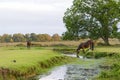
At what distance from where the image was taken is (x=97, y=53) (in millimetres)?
51938

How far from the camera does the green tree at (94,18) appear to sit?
80.1 meters

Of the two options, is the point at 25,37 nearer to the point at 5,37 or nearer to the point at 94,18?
the point at 5,37

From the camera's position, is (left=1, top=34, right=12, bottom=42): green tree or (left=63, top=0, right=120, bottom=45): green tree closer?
(left=63, top=0, right=120, bottom=45): green tree

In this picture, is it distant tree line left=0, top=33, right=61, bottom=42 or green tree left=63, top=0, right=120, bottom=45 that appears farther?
distant tree line left=0, top=33, right=61, bottom=42

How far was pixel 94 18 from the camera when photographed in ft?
268

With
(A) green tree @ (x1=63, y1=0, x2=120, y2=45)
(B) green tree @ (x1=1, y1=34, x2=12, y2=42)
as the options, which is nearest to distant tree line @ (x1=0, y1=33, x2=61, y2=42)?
(B) green tree @ (x1=1, y1=34, x2=12, y2=42)

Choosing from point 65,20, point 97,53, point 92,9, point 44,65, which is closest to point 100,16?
point 92,9

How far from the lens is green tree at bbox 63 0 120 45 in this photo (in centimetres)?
8006

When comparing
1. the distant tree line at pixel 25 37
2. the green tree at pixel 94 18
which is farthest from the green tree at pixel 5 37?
the green tree at pixel 94 18

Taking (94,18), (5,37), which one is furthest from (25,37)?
(94,18)

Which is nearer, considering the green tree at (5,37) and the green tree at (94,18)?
the green tree at (94,18)

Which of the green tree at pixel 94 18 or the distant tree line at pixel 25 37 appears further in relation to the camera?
the distant tree line at pixel 25 37

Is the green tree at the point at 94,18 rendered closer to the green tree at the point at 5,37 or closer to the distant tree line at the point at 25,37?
the distant tree line at the point at 25,37

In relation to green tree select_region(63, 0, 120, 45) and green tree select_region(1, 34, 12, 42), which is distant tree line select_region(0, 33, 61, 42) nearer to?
green tree select_region(1, 34, 12, 42)
